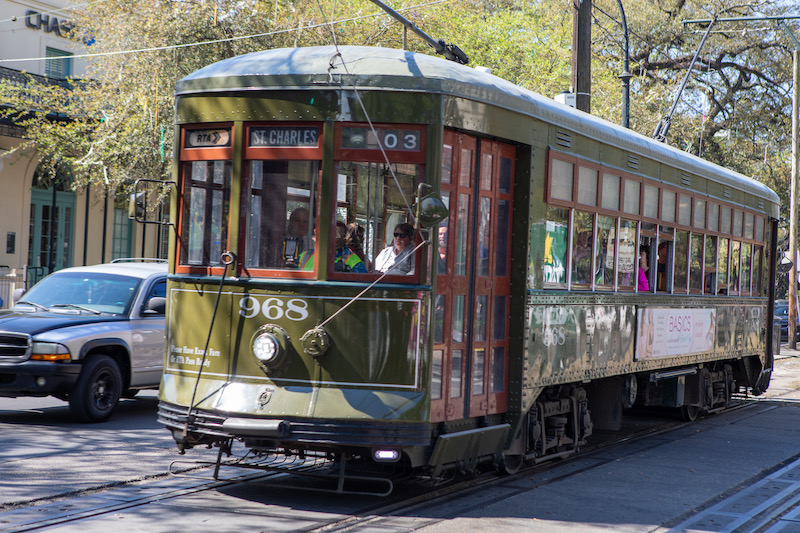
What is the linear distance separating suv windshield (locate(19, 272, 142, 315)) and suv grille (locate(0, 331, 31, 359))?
118 cm

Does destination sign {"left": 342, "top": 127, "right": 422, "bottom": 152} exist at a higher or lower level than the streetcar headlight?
higher

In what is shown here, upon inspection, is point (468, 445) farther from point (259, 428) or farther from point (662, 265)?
point (662, 265)

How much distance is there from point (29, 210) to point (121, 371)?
52.5ft

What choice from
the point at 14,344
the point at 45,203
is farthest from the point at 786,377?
the point at 45,203

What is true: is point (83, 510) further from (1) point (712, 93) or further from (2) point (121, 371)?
(1) point (712, 93)

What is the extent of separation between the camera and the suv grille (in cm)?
1042

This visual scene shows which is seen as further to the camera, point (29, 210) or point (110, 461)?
point (29, 210)

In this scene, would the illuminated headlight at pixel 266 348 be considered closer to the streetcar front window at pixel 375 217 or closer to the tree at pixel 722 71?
the streetcar front window at pixel 375 217

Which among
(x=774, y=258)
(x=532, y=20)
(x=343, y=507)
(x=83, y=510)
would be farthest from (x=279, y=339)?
(x=532, y=20)

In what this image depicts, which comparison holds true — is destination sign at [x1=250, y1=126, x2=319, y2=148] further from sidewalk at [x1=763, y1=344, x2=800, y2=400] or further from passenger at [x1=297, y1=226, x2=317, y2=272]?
sidewalk at [x1=763, y1=344, x2=800, y2=400]

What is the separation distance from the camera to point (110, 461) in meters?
8.60

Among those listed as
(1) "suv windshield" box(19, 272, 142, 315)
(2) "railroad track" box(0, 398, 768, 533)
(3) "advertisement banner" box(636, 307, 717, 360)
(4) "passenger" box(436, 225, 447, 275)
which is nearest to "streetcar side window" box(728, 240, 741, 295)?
(3) "advertisement banner" box(636, 307, 717, 360)

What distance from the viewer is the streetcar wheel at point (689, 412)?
1372 centimetres

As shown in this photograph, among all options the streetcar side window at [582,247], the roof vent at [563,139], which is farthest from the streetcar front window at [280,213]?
the streetcar side window at [582,247]
